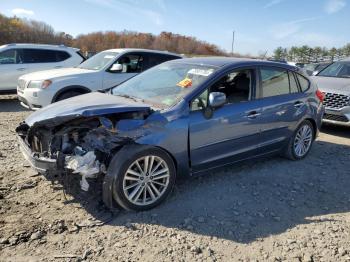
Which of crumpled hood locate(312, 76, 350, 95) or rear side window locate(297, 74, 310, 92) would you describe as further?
crumpled hood locate(312, 76, 350, 95)

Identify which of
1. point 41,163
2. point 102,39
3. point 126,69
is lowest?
point 41,163

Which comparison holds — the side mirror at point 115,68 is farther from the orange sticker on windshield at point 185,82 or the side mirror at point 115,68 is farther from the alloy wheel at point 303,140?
the alloy wheel at point 303,140

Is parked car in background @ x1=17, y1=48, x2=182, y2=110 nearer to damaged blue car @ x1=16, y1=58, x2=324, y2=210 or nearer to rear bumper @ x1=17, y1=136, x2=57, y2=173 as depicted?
damaged blue car @ x1=16, y1=58, x2=324, y2=210

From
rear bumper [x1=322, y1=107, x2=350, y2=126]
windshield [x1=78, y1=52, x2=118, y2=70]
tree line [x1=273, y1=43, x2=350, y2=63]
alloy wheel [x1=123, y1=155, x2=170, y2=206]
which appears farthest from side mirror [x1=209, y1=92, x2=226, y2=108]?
tree line [x1=273, y1=43, x2=350, y2=63]

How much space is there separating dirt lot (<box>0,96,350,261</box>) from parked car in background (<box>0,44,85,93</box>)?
6590 mm

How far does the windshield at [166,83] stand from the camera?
172 inches

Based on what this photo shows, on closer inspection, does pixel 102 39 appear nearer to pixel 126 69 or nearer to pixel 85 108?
pixel 126 69

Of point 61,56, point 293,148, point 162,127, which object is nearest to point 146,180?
point 162,127

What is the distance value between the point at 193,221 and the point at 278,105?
92.4 inches

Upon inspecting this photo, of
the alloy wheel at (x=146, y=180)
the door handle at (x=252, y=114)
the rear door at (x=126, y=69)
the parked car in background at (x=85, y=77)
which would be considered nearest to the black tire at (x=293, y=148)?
the door handle at (x=252, y=114)

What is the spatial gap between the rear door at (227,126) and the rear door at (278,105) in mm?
170

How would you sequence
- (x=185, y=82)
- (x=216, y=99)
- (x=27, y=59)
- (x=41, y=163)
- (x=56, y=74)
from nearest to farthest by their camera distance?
(x=41, y=163) → (x=216, y=99) → (x=185, y=82) → (x=56, y=74) → (x=27, y=59)

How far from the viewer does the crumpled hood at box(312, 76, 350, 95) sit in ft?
Answer: 26.1

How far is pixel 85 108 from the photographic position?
390 centimetres
